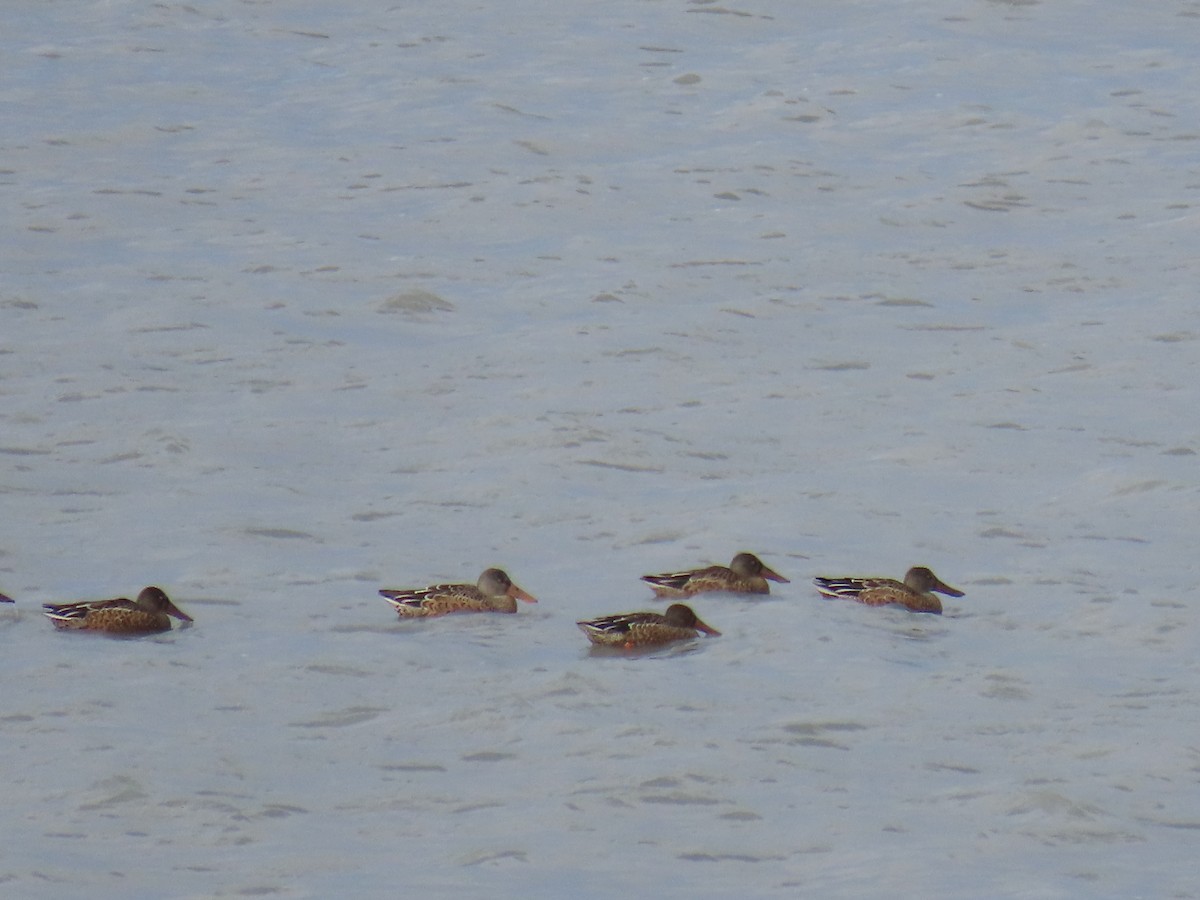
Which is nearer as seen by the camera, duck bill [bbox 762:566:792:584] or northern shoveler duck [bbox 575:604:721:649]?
northern shoveler duck [bbox 575:604:721:649]

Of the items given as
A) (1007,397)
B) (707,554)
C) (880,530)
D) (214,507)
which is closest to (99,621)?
(214,507)

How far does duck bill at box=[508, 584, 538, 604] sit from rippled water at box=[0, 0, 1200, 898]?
20cm

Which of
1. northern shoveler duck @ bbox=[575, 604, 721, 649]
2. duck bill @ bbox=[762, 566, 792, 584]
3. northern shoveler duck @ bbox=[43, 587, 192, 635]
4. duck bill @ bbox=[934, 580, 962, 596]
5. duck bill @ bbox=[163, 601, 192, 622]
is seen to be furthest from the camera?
duck bill @ bbox=[762, 566, 792, 584]

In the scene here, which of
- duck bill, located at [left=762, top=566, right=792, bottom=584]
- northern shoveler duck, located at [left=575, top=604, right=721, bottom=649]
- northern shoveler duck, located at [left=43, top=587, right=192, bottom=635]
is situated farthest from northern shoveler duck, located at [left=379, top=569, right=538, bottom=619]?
duck bill, located at [left=762, top=566, right=792, bottom=584]

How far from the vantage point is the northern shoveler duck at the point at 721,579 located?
1448cm

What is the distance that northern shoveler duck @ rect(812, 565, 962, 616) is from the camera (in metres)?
14.3

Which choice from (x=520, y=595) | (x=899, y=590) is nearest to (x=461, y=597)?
(x=520, y=595)

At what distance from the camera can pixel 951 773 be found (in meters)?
11.5

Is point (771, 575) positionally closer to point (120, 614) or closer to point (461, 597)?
point (461, 597)

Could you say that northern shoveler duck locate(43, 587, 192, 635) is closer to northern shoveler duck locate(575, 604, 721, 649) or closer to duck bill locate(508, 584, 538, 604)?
duck bill locate(508, 584, 538, 604)

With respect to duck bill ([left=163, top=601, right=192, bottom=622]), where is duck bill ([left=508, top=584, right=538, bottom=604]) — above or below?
below

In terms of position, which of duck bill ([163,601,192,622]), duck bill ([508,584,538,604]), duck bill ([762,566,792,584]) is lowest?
duck bill ([762,566,792,584])

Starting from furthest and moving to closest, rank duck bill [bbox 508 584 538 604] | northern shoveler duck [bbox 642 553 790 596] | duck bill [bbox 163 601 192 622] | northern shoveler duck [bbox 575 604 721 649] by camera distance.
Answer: northern shoveler duck [bbox 642 553 790 596] → duck bill [bbox 508 584 538 604] → duck bill [bbox 163 601 192 622] → northern shoveler duck [bbox 575 604 721 649]

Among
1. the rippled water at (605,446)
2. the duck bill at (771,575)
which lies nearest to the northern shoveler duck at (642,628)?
the rippled water at (605,446)
